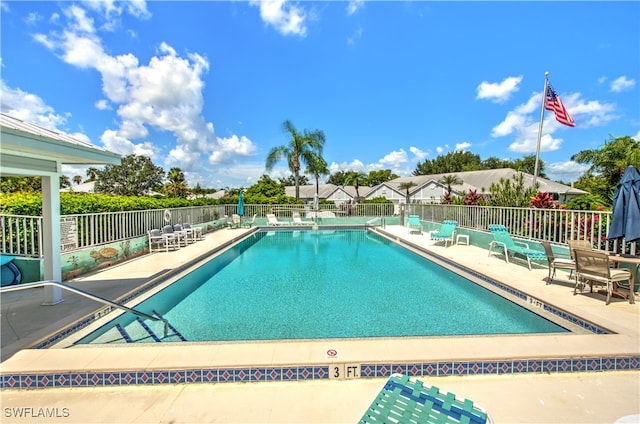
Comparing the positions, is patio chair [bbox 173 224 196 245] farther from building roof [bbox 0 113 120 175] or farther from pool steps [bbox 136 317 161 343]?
pool steps [bbox 136 317 161 343]

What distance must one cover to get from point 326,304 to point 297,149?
2154cm

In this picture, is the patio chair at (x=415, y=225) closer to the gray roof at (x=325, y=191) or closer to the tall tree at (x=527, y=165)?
the gray roof at (x=325, y=191)

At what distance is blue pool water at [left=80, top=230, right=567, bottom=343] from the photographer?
4.12 metres

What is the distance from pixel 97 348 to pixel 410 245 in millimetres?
9704

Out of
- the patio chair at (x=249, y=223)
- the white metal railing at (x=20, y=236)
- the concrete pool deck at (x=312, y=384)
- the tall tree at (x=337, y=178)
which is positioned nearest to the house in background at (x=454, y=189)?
the patio chair at (x=249, y=223)

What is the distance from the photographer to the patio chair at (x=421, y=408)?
1704 millimetres

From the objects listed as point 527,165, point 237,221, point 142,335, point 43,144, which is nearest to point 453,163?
point 527,165

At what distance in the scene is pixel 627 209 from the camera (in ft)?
14.9

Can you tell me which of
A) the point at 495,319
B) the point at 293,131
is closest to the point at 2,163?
the point at 495,319

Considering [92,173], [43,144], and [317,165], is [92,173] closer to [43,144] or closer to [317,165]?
[317,165]

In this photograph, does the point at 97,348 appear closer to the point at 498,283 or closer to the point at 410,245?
the point at 498,283

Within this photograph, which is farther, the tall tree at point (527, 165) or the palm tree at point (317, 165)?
the tall tree at point (527, 165)
